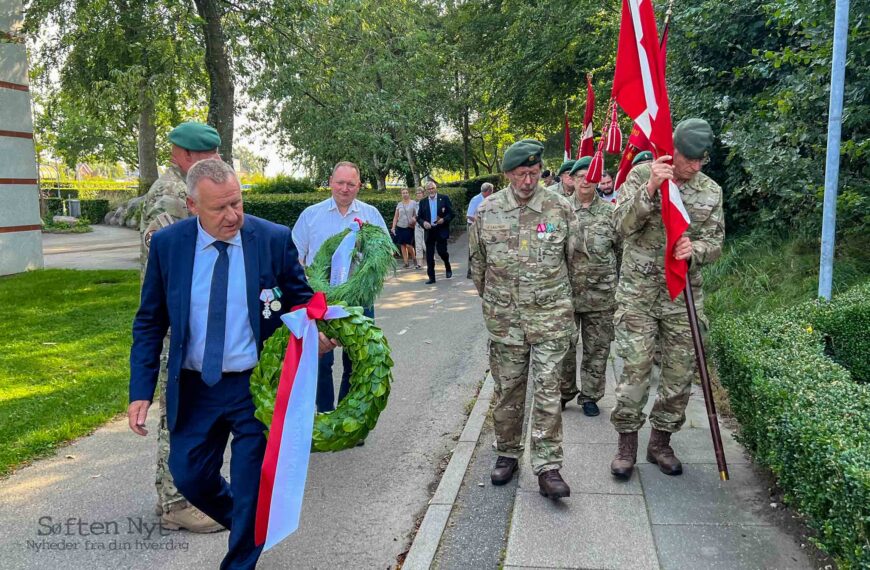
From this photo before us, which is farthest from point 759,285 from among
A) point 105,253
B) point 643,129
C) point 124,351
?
point 105,253

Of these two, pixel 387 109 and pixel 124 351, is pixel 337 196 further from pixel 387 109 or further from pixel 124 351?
pixel 387 109

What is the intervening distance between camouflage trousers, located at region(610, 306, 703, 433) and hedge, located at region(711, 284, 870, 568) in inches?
14.3

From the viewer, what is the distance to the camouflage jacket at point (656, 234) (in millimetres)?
4492

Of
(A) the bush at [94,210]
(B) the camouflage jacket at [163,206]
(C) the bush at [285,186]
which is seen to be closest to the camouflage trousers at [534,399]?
(B) the camouflage jacket at [163,206]

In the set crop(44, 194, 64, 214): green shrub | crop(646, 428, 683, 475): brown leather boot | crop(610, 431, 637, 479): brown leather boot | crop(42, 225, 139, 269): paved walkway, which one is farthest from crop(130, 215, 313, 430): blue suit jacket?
crop(44, 194, 64, 214): green shrub

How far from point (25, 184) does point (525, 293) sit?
14.2 meters

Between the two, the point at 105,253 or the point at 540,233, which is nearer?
the point at 540,233

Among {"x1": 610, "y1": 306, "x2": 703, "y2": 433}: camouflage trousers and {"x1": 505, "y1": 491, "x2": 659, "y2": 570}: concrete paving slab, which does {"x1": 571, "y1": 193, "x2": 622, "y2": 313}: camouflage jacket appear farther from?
{"x1": 505, "y1": 491, "x2": 659, "y2": 570}: concrete paving slab

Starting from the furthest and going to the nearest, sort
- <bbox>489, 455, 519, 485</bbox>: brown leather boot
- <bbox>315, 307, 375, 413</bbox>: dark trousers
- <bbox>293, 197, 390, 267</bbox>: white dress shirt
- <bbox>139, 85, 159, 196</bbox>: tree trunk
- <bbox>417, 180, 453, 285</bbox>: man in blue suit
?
<bbox>139, 85, 159, 196</bbox>: tree trunk < <bbox>417, 180, 453, 285</bbox>: man in blue suit < <bbox>293, 197, 390, 267</bbox>: white dress shirt < <bbox>315, 307, 375, 413</bbox>: dark trousers < <bbox>489, 455, 519, 485</bbox>: brown leather boot

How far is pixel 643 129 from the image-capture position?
4.37m

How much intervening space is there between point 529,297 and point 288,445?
1.93m

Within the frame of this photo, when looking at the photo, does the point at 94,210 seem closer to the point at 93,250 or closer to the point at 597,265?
the point at 93,250

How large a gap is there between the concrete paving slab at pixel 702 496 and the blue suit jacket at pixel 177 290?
2560 mm

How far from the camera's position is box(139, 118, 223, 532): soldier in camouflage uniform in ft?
13.2
